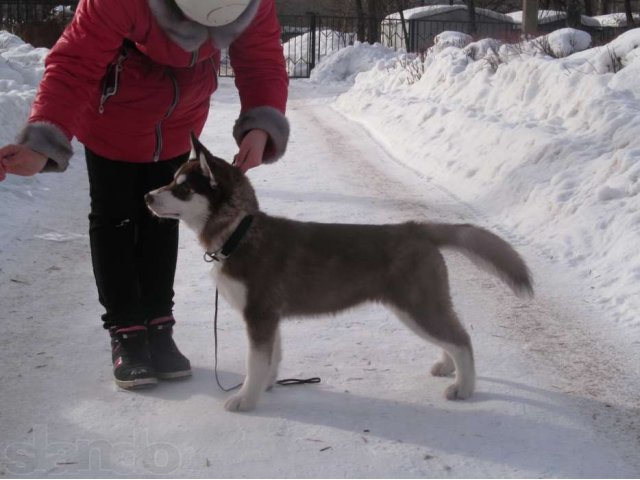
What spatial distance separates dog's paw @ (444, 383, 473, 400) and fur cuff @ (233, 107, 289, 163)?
1.42 m

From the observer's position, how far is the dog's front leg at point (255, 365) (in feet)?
11.8

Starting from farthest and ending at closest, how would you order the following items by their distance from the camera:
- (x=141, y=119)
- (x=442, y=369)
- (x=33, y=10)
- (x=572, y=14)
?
(x=33, y=10), (x=572, y=14), (x=442, y=369), (x=141, y=119)

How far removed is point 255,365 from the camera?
11.8 ft

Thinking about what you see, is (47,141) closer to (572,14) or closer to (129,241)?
(129,241)

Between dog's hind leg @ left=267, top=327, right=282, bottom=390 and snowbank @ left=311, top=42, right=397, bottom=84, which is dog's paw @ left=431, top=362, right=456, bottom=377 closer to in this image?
dog's hind leg @ left=267, top=327, right=282, bottom=390

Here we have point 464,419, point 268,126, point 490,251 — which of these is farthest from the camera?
point 268,126

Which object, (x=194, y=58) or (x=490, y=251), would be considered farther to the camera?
(x=490, y=251)

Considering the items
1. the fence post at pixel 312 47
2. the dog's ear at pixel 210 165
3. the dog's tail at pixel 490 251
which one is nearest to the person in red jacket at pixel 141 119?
the dog's ear at pixel 210 165

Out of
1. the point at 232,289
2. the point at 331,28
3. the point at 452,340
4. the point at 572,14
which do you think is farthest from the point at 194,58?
the point at 331,28

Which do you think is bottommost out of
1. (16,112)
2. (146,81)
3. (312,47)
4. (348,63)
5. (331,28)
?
(348,63)

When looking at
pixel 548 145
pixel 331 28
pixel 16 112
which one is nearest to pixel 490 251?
pixel 548 145

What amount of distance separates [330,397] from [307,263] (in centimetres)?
63

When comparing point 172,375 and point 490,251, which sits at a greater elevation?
point 490,251

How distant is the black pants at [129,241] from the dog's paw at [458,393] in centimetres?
146
